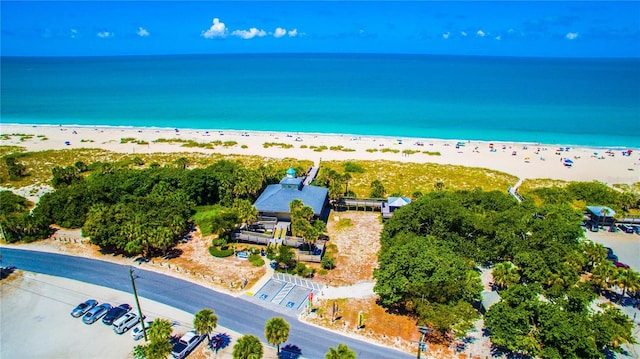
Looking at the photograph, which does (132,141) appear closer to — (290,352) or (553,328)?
(290,352)

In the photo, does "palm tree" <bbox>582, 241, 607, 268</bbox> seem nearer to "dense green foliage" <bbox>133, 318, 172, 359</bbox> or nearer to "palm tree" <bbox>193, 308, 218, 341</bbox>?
"palm tree" <bbox>193, 308, 218, 341</bbox>

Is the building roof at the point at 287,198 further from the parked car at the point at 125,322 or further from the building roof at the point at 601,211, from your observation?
the building roof at the point at 601,211

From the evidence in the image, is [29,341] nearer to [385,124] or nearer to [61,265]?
[61,265]

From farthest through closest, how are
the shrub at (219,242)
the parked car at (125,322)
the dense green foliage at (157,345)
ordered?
1. the shrub at (219,242)
2. the parked car at (125,322)
3. the dense green foliage at (157,345)

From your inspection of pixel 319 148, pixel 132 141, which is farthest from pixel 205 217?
pixel 132 141

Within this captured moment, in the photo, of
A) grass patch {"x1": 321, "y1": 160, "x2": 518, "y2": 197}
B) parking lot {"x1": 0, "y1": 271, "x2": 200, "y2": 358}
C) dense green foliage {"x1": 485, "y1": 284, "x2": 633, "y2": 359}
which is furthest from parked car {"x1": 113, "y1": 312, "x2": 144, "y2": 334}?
grass patch {"x1": 321, "y1": 160, "x2": 518, "y2": 197}

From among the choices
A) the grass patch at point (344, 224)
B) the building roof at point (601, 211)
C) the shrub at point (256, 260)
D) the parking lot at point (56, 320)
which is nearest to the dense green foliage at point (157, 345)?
the parking lot at point (56, 320)
